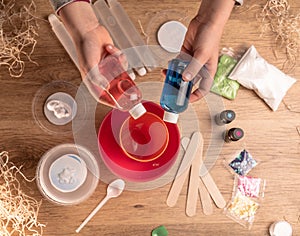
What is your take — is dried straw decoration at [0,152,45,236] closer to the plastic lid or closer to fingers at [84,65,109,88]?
the plastic lid

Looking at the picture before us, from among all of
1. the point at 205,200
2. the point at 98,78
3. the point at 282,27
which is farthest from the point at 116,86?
the point at 282,27

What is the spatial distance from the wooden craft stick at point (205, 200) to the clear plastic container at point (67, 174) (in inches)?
10.6

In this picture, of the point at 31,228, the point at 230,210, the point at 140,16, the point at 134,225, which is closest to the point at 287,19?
the point at 140,16

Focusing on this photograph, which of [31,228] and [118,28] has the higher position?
[118,28]

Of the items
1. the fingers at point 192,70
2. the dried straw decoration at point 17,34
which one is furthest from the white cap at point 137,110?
the dried straw decoration at point 17,34

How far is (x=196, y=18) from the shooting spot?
1104mm

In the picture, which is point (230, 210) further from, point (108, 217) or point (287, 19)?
point (287, 19)

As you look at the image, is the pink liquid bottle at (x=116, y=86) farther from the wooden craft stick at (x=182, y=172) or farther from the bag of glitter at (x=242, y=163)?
the bag of glitter at (x=242, y=163)

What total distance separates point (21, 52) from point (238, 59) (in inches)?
22.7

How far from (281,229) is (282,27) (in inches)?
21.5

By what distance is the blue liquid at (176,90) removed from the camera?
999 millimetres

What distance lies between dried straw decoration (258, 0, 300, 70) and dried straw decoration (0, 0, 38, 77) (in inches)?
24.4

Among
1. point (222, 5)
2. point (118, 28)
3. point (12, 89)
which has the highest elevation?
point (222, 5)

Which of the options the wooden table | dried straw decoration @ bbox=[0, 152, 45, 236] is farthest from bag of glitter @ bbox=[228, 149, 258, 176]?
dried straw decoration @ bbox=[0, 152, 45, 236]
